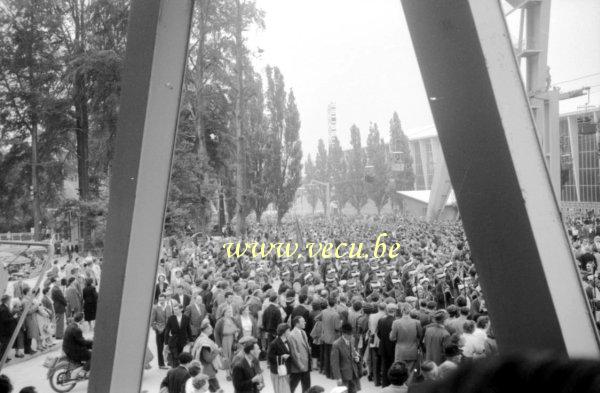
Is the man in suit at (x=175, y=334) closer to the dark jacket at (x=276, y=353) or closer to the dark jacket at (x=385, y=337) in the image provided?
the dark jacket at (x=276, y=353)

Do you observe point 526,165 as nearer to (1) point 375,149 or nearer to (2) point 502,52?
(2) point 502,52

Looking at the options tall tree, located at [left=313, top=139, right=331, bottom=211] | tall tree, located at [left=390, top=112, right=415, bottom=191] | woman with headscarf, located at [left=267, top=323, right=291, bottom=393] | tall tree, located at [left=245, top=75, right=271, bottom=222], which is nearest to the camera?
woman with headscarf, located at [left=267, top=323, right=291, bottom=393]

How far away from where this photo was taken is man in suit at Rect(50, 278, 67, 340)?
12.2 m

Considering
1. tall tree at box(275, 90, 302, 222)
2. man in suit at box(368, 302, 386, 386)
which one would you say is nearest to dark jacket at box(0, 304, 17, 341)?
man in suit at box(368, 302, 386, 386)

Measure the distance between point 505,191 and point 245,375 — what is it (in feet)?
18.7

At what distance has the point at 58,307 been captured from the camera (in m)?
12.4

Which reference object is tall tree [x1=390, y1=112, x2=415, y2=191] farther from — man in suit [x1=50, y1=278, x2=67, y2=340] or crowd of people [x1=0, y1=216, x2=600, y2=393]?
man in suit [x1=50, y1=278, x2=67, y2=340]

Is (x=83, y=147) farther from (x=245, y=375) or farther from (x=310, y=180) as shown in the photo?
(x=310, y=180)

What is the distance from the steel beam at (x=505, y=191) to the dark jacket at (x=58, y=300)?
12493 millimetres

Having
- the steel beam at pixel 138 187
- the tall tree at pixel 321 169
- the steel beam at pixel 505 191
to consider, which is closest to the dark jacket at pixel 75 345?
the steel beam at pixel 138 187

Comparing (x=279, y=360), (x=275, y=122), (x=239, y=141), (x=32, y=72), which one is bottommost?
(x=279, y=360)

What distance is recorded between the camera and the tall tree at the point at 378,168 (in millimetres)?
61594

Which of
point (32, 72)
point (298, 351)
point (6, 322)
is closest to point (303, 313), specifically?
point (298, 351)

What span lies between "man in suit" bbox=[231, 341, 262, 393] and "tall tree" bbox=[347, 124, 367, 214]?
53.9 metres
